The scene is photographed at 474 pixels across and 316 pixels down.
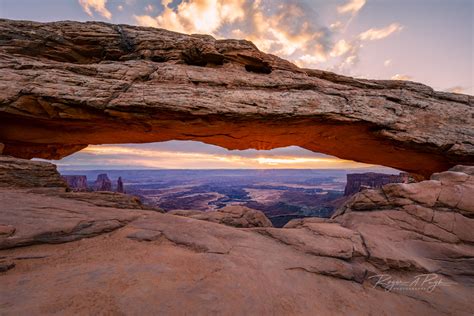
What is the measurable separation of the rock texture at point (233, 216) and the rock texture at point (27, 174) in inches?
226

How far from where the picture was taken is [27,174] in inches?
366

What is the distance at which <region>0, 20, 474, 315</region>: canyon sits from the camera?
4684 mm

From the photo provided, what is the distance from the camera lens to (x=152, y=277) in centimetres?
462

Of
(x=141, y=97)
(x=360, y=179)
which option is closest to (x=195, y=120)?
(x=141, y=97)

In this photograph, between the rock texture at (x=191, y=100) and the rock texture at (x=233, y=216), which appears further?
the rock texture at (x=191, y=100)

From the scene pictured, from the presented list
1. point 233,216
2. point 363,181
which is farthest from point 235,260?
point 363,181

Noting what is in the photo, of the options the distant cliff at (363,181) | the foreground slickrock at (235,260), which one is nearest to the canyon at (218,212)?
the foreground slickrock at (235,260)

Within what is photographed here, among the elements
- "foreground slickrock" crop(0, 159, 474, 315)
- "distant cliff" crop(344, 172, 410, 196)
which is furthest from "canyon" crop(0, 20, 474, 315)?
"distant cliff" crop(344, 172, 410, 196)

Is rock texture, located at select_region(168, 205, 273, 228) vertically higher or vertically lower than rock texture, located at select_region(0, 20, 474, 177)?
lower

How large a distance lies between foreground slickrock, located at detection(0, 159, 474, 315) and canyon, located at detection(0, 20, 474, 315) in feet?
0.12

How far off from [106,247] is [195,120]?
8.32 m

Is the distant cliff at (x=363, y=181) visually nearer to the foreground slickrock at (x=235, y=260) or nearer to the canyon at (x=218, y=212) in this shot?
the canyon at (x=218, y=212)

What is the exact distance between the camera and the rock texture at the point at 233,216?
1029 centimetres
